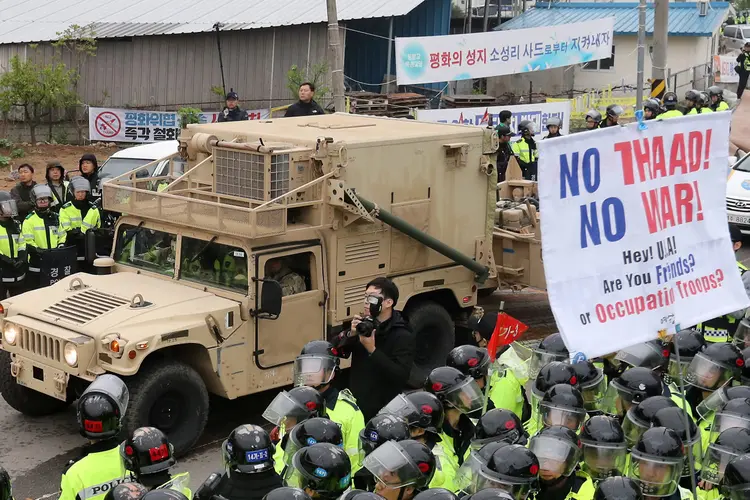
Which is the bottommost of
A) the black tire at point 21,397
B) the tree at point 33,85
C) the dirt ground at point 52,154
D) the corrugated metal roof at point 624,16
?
the black tire at point 21,397

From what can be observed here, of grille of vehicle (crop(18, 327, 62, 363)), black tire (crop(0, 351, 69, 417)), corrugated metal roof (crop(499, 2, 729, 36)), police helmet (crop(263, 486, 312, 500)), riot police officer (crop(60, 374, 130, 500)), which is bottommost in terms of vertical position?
A: black tire (crop(0, 351, 69, 417))

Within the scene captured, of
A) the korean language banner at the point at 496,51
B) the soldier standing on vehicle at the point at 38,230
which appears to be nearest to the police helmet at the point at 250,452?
the soldier standing on vehicle at the point at 38,230

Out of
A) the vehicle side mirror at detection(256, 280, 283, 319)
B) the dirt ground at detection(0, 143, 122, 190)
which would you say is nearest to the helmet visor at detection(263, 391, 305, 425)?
the vehicle side mirror at detection(256, 280, 283, 319)

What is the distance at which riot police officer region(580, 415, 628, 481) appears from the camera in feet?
19.9

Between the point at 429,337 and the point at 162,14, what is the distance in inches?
695

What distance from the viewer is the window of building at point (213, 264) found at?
9.80 m

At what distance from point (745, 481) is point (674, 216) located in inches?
56.4

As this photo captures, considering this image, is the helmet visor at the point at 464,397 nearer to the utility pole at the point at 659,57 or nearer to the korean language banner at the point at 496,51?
the korean language banner at the point at 496,51

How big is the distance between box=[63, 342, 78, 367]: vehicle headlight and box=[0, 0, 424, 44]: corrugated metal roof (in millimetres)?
16724

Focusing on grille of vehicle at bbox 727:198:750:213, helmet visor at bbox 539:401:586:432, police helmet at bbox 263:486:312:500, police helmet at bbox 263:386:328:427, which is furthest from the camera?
grille of vehicle at bbox 727:198:750:213

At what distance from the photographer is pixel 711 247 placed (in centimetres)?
621

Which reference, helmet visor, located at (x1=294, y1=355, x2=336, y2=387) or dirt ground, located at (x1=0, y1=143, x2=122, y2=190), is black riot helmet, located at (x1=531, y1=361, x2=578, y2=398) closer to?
helmet visor, located at (x1=294, y1=355, x2=336, y2=387)

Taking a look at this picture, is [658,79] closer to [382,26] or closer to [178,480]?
[382,26]

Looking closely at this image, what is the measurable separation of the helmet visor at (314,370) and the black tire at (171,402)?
2.09 metres
